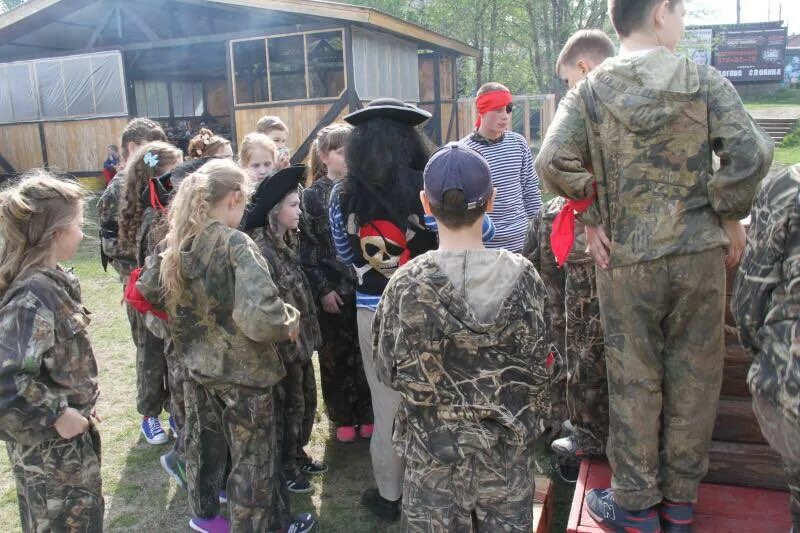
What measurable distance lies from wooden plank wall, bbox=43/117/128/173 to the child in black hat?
45.9ft

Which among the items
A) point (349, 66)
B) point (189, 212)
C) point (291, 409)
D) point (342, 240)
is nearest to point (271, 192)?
point (342, 240)

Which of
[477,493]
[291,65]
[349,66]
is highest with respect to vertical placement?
[291,65]

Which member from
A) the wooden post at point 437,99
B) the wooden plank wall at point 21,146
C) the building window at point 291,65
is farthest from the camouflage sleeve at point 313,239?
the wooden plank wall at point 21,146

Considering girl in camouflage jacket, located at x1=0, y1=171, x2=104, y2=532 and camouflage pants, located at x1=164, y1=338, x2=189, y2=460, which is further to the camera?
camouflage pants, located at x1=164, y1=338, x2=189, y2=460

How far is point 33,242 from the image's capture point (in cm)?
257

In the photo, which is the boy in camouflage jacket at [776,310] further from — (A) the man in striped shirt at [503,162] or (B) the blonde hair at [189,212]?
(A) the man in striped shirt at [503,162]

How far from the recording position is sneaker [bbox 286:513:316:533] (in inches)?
128

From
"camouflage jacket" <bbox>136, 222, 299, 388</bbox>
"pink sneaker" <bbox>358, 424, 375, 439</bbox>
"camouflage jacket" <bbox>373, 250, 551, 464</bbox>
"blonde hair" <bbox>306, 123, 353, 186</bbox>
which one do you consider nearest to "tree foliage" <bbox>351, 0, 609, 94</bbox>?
"blonde hair" <bbox>306, 123, 353, 186</bbox>

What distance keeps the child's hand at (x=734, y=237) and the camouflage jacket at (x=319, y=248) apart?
2220 millimetres

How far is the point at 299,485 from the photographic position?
12.3 ft

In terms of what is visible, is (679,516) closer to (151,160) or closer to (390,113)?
(390,113)

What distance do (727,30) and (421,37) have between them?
3519 cm

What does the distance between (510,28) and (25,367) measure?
24.3 meters

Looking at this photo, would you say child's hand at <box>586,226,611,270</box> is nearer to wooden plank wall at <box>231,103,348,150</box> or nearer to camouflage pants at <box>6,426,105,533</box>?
camouflage pants at <box>6,426,105,533</box>
